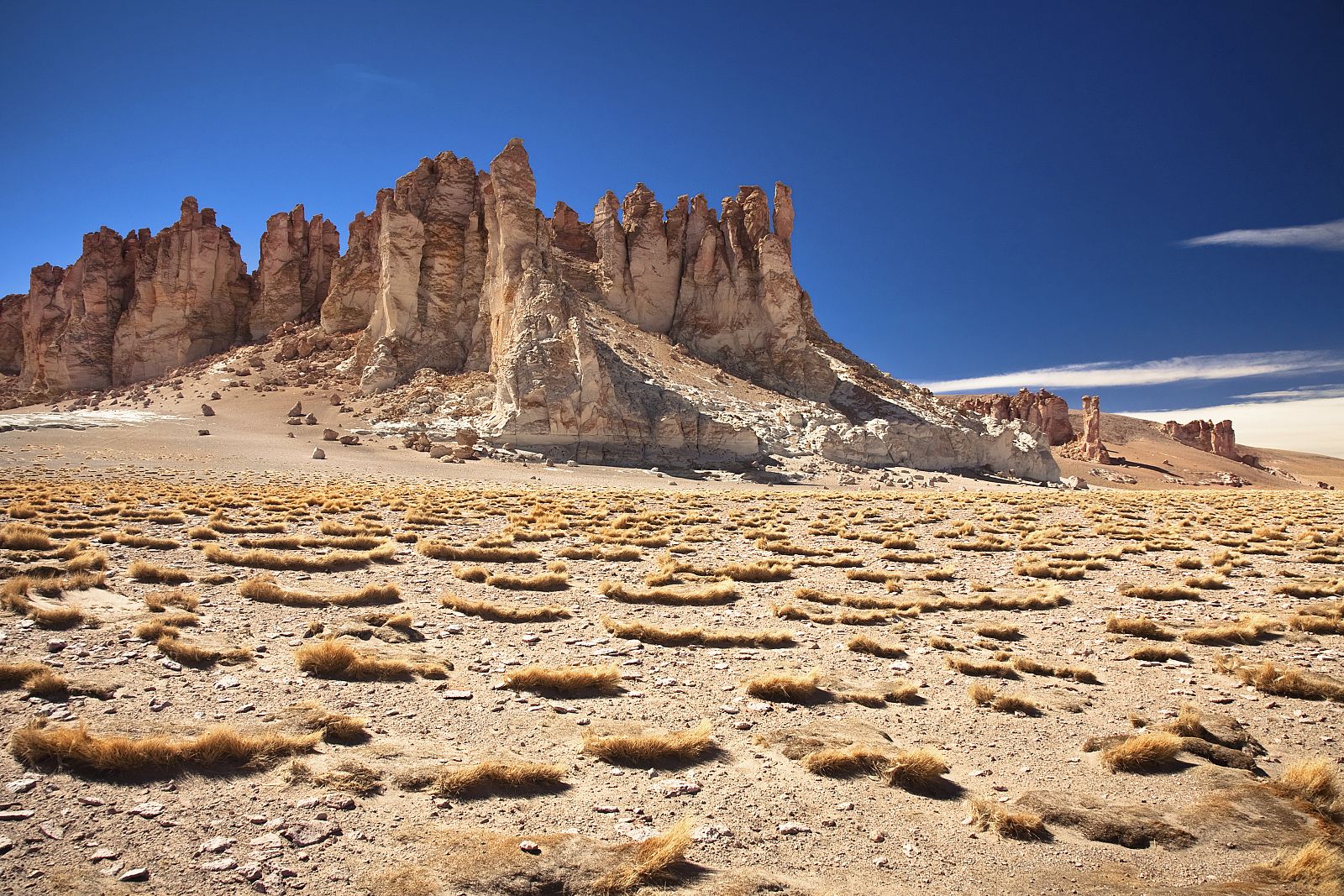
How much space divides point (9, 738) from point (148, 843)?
2128 mm

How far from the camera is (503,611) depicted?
31.4 feet

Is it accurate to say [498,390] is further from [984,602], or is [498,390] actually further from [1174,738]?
[1174,738]

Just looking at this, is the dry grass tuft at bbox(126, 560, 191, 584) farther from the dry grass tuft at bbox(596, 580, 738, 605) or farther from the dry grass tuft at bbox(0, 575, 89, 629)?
the dry grass tuft at bbox(596, 580, 738, 605)

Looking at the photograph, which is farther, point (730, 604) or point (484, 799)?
point (730, 604)

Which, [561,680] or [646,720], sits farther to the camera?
[561,680]

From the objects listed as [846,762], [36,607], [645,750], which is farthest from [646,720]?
[36,607]

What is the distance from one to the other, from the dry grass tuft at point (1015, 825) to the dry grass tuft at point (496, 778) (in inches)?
118

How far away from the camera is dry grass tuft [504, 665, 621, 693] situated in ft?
22.6

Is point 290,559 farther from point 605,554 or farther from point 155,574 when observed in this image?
point 605,554

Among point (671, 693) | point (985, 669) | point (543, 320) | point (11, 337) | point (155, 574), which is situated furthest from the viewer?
point (11, 337)

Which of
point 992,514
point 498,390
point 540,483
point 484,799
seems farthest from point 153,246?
point 484,799

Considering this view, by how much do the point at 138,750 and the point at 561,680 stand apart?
11.0 ft

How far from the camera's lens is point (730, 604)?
1098 centimetres

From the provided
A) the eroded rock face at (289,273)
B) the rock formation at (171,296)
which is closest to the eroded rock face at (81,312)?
the rock formation at (171,296)
